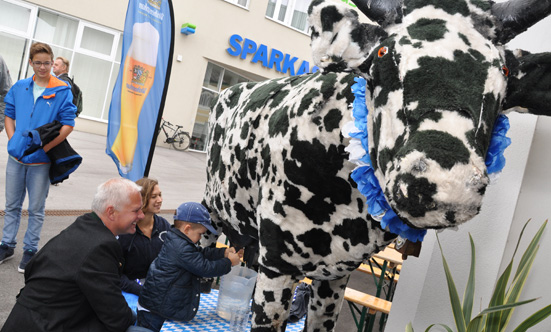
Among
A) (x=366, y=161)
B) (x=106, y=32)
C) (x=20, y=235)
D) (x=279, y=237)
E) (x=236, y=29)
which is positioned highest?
(x=236, y=29)

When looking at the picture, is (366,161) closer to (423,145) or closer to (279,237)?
(423,145)

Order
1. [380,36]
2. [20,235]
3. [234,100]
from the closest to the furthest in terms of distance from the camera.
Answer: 1. [380,36]
2. [234,100]
3. [20,235]

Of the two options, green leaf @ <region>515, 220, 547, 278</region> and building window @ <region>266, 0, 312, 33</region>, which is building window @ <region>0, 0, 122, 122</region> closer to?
building window @ <region>266, 0, 312, 33</region>

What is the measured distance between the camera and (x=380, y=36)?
1.67 meters

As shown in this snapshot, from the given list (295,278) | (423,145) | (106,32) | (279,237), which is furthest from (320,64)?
(106,32)

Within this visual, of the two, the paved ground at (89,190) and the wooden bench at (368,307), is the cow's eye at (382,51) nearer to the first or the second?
the wooden bench at (368,307)

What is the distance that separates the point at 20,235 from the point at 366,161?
14.5 ft

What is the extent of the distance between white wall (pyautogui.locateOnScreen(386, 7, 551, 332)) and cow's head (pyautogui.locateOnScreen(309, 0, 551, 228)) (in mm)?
948

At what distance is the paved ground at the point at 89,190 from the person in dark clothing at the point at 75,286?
1197 millimetres

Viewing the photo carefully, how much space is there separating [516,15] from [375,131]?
0.57 meters

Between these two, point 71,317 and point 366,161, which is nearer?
point 366,161

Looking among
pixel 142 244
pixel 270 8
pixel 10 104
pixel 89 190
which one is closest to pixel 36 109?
pixel 10 104

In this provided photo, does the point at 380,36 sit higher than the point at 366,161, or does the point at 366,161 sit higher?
the point at 380,36

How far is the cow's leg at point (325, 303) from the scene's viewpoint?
2.53 metres
